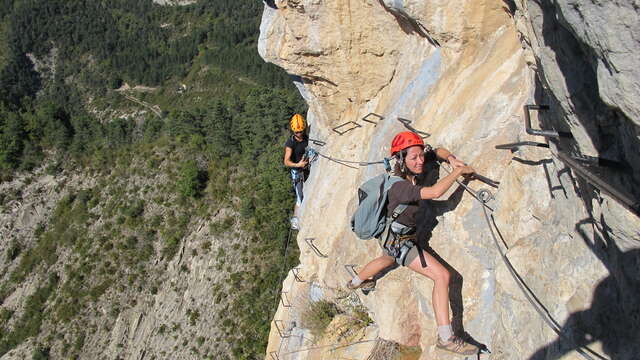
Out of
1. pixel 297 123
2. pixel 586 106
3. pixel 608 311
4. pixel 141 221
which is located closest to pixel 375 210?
pixel 608 311

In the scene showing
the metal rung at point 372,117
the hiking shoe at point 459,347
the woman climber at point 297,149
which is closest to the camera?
the hiking shoe at point 459,347

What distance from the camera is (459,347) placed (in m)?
4.86

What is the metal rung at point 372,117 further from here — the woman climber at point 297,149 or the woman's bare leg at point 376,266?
the woman's bare leg at point 376,266

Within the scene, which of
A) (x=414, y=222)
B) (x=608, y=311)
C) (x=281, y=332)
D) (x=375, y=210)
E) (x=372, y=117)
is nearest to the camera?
(x=608, y=311)

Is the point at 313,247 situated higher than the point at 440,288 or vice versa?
the point at 440,288

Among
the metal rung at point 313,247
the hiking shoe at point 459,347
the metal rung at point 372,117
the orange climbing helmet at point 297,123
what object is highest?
the metal rung at point 372,117

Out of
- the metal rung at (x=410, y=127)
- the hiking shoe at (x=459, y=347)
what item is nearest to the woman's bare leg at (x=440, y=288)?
the hiking shoe at (x=459, y=347)

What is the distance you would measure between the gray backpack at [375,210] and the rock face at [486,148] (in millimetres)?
639

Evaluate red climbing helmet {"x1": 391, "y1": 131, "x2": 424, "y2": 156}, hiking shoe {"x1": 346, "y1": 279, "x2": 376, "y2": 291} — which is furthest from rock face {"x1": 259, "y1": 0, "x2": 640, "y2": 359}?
red climbing helmet {"x1": 391, "y1": 131, "x2": 424, "y2": 156}

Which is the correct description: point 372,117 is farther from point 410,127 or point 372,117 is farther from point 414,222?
point 414,222

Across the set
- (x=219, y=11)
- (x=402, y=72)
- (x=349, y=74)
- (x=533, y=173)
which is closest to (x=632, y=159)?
(x=533, y=173)

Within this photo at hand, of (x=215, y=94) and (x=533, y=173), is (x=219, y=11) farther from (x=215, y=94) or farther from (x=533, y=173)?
(x=533, y=173)

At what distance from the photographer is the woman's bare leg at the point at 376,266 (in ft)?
20.2

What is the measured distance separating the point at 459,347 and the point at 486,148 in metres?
2.07
